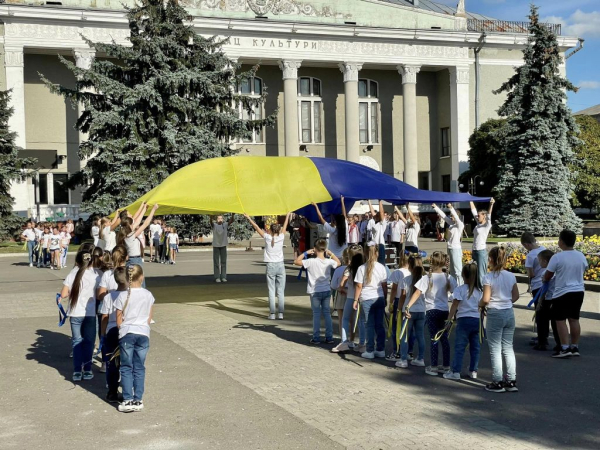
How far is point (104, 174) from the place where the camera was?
3653 centimetres

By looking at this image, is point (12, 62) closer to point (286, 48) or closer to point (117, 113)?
point (117, 113)

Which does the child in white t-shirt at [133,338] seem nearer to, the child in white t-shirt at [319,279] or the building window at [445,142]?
the child in white t-shirt at [319,279]

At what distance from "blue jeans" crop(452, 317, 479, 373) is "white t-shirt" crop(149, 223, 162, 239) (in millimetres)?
22209

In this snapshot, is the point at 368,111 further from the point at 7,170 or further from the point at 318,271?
the point at 318,271

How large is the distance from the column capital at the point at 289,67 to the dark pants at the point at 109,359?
45.6 meters

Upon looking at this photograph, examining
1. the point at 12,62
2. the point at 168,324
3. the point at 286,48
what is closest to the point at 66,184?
the point at 12,62

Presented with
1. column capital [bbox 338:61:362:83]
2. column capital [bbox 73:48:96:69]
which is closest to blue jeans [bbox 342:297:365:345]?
column capital [bbox 73:48:96:69]

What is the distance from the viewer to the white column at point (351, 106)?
178 feet

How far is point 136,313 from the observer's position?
7.97 m

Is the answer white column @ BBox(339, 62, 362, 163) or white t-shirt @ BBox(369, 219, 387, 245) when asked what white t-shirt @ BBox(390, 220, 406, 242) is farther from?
white column @ BBox(339, 62, 362, 163)

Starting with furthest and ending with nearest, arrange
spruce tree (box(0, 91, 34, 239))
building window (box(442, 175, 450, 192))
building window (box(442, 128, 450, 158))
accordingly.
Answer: building window (box(442, 128, 450, 158))
building window (box(442, 175, 450, 192))
spruce tree (box(0, 91, 34, 239))

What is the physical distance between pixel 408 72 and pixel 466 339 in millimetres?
48535

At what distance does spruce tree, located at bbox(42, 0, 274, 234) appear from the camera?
36.2m

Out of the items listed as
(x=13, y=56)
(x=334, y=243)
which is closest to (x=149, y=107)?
(x=13, y=56)
